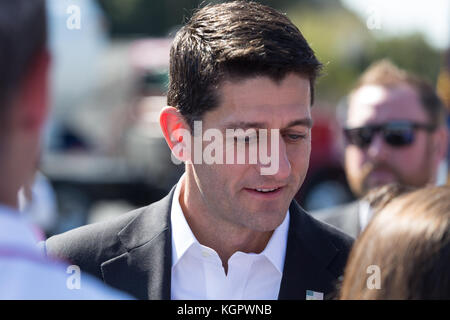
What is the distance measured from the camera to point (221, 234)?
2.10 metres

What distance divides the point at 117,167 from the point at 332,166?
366cm

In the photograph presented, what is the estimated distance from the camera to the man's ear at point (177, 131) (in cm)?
214

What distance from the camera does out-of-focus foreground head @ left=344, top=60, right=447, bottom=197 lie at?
3.47 metres

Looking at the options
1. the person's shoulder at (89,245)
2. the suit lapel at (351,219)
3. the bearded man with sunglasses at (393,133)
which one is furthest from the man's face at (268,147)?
the bearded man with sunglasses at (393,133)

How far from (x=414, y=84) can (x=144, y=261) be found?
2.31 meters

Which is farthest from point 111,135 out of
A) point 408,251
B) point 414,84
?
point 408,251

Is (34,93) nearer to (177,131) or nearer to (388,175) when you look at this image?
(177,131)

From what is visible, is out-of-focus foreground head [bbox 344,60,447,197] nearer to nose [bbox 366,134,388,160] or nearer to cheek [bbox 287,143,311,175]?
nose [bbox 366,134,388,160]

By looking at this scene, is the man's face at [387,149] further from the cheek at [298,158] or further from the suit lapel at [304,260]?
the cheek at [298,158]

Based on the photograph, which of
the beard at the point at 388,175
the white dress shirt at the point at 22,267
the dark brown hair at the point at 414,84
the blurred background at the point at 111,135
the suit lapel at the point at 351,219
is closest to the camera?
the white dress shirt at the point at 22,267

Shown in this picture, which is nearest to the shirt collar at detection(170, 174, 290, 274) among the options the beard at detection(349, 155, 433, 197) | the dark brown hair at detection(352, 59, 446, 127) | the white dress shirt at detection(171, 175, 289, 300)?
the white dress shirt at detection(171, 175, 289, 300)

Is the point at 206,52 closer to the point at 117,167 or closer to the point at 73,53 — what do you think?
the point at 117,167

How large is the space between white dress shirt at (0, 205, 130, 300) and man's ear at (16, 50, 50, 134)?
0.50 feet

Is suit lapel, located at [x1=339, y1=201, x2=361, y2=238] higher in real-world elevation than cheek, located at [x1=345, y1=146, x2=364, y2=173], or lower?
lower
